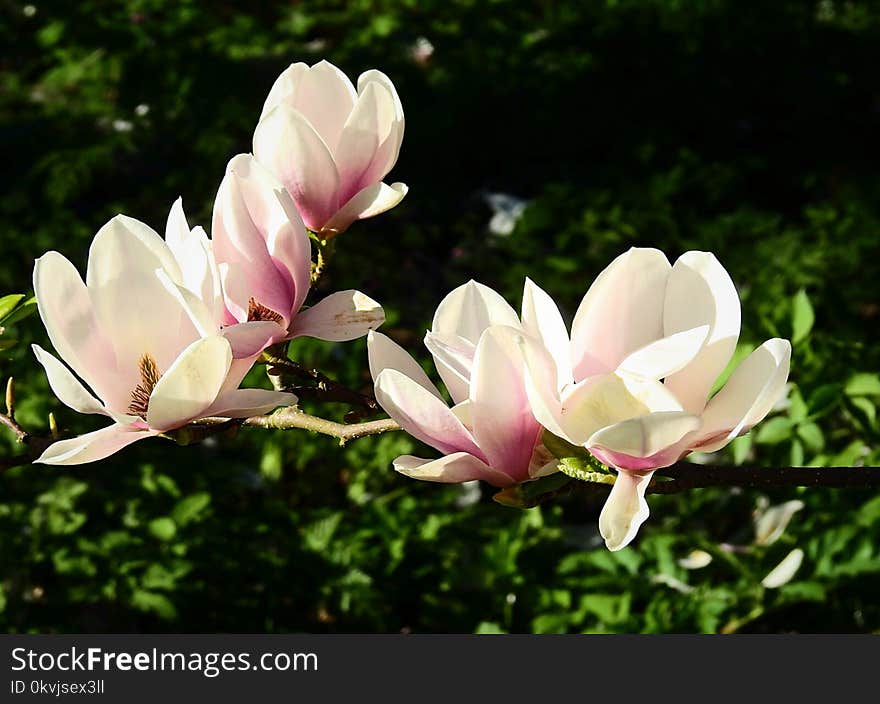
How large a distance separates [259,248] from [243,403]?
0.12 metres

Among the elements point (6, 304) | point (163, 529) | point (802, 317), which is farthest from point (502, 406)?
point (163, 529)

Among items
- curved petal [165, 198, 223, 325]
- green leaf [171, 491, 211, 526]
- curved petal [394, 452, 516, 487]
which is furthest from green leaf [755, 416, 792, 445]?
curved petal [165, 198, 223, 325]

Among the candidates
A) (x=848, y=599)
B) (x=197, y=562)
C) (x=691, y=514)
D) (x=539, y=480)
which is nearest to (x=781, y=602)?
(x=848, y=599)

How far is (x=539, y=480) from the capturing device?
30.9 inches

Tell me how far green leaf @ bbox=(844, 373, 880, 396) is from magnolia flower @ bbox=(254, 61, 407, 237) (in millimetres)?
1197

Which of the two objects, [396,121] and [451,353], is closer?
[451,353]

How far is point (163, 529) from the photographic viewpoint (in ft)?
6.88

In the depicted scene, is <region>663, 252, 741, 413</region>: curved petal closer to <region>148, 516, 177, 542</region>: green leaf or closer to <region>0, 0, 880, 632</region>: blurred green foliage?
<region>0, 0, 880, 632</region>: blurred green foliage

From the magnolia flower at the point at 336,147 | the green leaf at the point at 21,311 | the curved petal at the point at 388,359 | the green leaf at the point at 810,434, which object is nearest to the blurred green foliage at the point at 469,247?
the green leaf at the point at 810,434

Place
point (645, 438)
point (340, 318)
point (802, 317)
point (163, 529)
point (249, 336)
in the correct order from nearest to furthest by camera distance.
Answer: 1. point (645, 438)
2. point (249, 336)
3. point (340, 318)
4. point (802, 317)
5. point (163, 529)

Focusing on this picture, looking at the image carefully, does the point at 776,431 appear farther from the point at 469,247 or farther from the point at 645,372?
the point at 469,247

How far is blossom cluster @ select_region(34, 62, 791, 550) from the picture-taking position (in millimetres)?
685

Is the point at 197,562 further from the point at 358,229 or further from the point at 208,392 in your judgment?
the point at 358,229

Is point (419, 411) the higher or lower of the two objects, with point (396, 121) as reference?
lower
